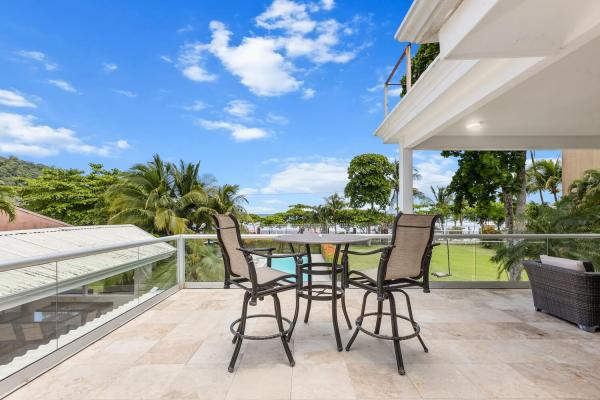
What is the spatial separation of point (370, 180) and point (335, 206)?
415 centimetres

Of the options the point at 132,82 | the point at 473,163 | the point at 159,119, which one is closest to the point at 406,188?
the point at 473,163

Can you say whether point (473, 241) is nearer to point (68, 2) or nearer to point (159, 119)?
point (68, 2)

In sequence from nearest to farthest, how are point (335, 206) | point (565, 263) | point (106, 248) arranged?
point (106, 248)
point (565, 263)
point (335, 206)

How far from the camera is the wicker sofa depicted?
3188 mm

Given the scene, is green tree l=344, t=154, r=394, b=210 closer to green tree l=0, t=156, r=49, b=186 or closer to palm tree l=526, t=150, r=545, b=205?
palm tree l=526, t=150, r=545, b=205

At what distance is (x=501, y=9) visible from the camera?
1850mm

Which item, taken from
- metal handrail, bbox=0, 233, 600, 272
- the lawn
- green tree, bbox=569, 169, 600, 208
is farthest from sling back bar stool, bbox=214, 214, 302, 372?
green tree, bbox=569, 169, 600, 208

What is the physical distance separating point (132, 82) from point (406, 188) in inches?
1731

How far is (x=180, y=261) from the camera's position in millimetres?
4945

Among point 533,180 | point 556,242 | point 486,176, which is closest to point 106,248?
point 556,242

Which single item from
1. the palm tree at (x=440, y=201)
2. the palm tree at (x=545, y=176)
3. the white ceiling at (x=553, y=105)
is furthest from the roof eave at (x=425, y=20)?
the palm tree at (x=440, y=201)

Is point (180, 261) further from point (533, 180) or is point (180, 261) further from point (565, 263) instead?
point (533, 180)

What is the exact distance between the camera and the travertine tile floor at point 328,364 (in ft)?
6.98

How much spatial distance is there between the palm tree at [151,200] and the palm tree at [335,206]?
48.6 ft
